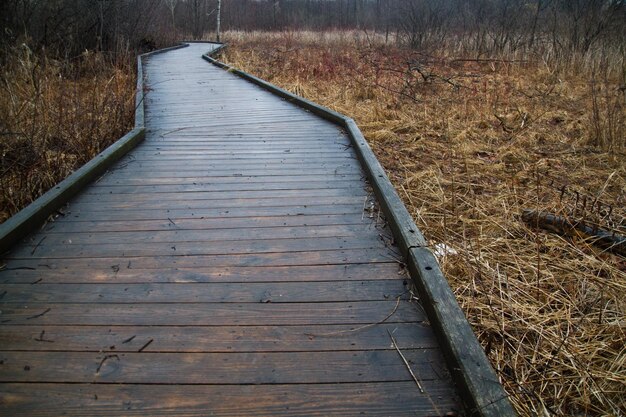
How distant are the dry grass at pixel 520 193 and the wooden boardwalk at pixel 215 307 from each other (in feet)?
1.81

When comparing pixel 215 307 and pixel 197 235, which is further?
pixel 197 235

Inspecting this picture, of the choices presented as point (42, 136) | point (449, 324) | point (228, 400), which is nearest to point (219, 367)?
point (228, 400)

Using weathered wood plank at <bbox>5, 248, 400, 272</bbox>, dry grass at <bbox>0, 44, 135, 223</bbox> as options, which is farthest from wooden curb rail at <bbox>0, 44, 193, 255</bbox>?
dry grass at <bbox>0, 44, 135, 223</bbox>

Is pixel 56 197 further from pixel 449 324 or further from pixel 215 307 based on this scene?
pixel 449 324

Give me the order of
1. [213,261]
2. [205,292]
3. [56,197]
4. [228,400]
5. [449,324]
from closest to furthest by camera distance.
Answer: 1. [228,400]
2. [449,324]
3. [205,292]
4. [213,261]
5. [56,197]

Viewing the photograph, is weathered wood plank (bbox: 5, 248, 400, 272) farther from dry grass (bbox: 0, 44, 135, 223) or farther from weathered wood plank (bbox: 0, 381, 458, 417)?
dry grass (bbox: 0, 44, 135, 223)

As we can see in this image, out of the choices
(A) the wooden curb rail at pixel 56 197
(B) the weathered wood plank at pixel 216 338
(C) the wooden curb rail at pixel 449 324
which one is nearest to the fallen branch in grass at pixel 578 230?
(C) the wooden curb rail at pixel 449 324

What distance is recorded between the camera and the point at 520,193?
163 inches

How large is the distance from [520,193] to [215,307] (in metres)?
3.36

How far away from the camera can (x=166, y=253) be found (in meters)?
2.44

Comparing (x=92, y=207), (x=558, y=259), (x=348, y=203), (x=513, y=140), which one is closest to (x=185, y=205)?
(x=92, y=207)

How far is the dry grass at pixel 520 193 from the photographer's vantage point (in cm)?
198

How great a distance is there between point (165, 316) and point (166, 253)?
605 mm

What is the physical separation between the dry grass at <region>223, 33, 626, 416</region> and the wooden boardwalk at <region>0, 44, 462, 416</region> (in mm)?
553
